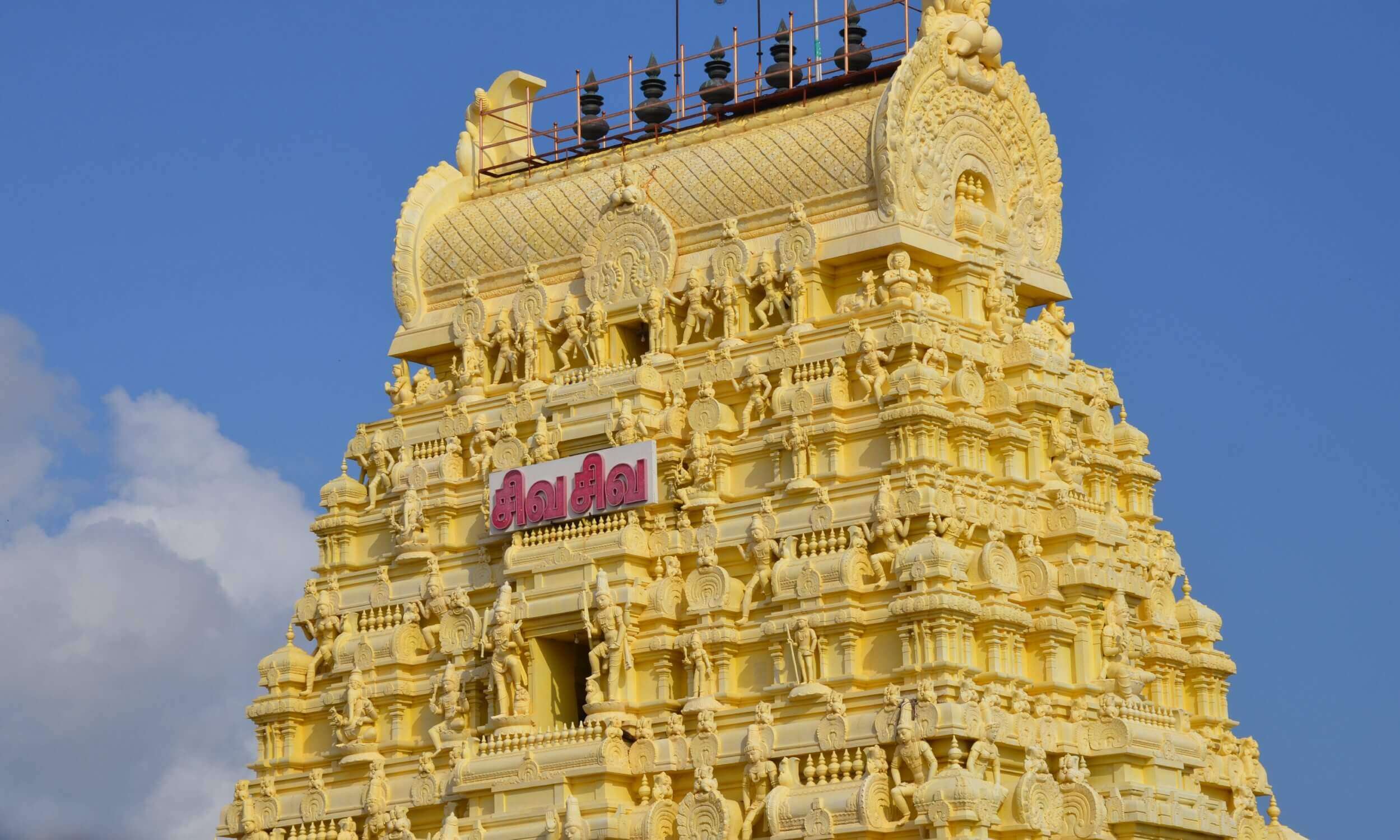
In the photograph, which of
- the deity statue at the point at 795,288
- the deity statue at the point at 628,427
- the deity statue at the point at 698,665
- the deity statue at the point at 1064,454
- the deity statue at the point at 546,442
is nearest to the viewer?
the deity statue at the point at 698,665

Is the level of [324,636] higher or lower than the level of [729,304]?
lower

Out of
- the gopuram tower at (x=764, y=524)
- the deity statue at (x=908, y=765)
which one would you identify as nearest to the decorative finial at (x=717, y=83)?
the gopuram tower at (x=764, y=524)

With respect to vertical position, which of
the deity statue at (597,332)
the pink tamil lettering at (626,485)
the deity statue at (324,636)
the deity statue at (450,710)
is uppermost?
the deity statue at (597,332)

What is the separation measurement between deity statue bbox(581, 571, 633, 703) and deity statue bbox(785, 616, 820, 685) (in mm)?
3509

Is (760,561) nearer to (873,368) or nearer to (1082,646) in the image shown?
(873,368)

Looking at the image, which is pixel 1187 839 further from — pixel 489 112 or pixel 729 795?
pixel 489 112

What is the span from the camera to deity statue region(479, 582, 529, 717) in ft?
177

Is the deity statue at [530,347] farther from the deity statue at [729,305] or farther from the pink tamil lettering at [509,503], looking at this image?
the deity statue at [729,305]

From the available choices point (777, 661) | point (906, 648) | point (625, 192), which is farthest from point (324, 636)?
point (906, 648)

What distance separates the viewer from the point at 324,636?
58.8 metres

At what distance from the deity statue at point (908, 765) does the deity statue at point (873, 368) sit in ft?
20.4

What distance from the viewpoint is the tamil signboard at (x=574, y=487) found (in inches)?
2138

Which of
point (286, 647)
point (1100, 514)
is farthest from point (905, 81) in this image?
point (286, 647)

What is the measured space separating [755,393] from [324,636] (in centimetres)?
1068
